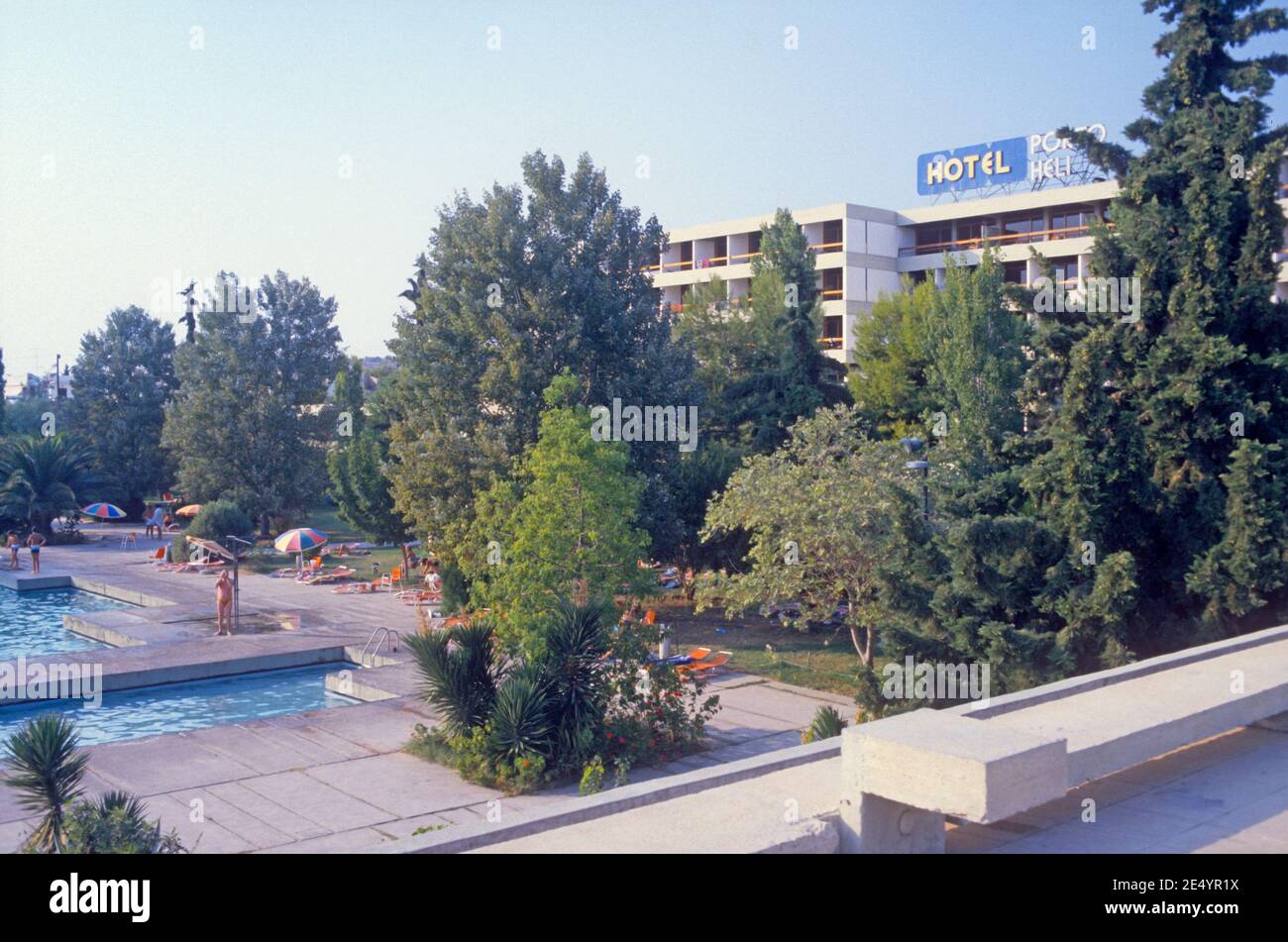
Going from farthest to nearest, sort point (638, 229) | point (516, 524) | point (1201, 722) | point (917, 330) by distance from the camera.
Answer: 1. point (917, 330)
2. point (638, 229)
3. point (516, 524)
4. point (1201, 722)

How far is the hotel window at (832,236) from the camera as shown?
49.6 meters

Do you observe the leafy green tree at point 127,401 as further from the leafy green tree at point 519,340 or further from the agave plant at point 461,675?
the agave plant at point 461,675

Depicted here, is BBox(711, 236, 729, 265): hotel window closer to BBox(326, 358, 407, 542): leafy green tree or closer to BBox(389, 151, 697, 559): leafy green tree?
BBox(326, 358, 407, 542): leafy green tree

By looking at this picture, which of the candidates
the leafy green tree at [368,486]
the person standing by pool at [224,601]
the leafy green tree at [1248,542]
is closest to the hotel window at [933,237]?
the leafy green tree at [368,486]

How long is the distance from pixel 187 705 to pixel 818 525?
10.7m

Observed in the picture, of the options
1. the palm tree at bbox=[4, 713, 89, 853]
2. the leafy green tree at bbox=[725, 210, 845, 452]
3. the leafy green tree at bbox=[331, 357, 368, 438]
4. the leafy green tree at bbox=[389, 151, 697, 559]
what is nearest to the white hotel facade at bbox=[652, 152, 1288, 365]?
the leafy green tree at bbox=[725, 210, 845, 452]

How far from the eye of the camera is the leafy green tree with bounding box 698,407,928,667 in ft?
53.0

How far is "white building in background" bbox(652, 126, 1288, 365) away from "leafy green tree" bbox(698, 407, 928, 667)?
89.6ft

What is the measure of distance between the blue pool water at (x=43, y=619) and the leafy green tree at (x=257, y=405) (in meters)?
9.19

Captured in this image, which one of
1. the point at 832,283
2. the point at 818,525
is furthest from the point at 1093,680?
the point at 832,283
